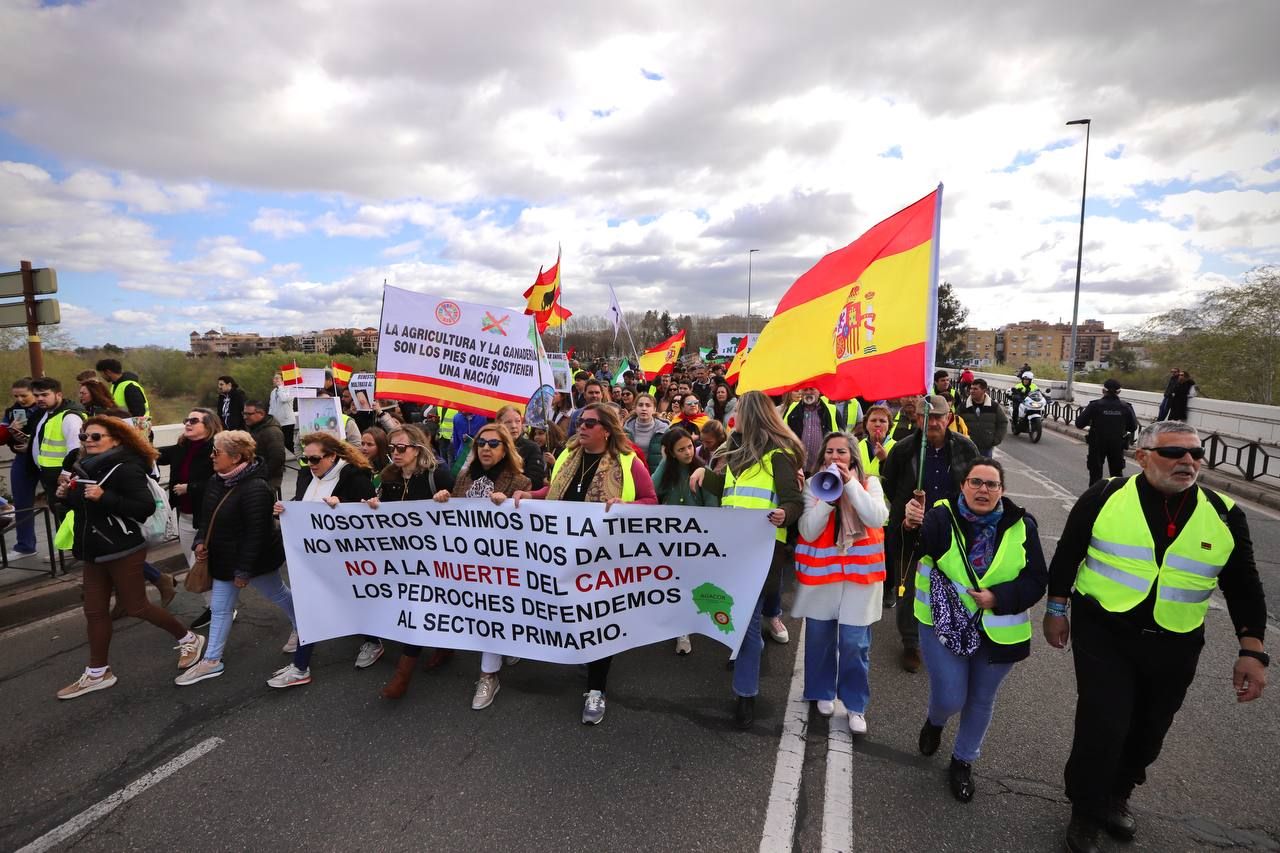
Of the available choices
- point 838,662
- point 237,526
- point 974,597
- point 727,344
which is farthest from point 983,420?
point 727,344

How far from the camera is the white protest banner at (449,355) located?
231 inches

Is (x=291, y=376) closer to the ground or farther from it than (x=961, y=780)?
farther from it

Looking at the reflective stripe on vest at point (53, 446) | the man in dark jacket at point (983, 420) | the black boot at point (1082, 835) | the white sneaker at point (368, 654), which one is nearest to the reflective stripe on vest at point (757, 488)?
the black boot at point (1082, 835)

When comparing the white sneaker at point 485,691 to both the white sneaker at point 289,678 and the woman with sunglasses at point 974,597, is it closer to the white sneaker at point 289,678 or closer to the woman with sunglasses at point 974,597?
the white sneaker at point 289,678

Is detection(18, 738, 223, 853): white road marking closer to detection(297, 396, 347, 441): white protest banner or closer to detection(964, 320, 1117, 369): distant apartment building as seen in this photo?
detection(297, 396, 347, 441): white protest banner

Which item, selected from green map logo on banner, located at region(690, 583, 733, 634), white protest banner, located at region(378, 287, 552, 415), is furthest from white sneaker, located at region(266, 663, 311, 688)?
green map logo on banner, located at region(690, 583, 733, 634)

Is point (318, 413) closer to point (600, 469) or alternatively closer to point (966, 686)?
point (600, 469)

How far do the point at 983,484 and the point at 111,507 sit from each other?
499cm

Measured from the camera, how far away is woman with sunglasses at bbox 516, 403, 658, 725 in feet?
13.0

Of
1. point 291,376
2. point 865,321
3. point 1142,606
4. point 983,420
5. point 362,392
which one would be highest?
point 865,321

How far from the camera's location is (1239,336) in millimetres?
20438

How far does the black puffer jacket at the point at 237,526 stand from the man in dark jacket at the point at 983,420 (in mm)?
6049

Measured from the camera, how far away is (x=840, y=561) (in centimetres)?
341

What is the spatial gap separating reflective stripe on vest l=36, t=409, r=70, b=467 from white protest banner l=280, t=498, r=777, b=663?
144 inches
